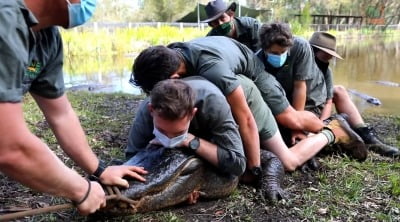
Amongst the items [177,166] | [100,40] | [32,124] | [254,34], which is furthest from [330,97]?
[100,40]

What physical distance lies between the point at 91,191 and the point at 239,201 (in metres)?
1.20

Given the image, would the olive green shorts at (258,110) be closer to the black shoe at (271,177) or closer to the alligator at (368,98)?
the black shoe at (271,177)

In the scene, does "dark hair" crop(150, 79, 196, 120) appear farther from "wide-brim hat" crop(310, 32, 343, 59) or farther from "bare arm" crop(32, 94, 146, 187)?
"wide-brim hat" crop(310, 32, 343, 59)

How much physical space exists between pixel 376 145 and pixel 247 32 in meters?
1.71

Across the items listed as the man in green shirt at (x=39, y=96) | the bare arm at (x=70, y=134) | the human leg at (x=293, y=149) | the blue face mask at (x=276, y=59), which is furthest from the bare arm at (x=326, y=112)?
the man in green shirt at (x=39, y=96)

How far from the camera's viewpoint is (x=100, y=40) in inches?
676

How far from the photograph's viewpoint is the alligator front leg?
2.77 meters

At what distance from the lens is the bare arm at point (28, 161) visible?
4.64 ft

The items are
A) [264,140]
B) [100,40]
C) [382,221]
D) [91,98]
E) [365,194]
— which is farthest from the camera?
[100,40]

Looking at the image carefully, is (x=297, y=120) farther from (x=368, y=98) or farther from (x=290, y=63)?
(x=368, y=98)

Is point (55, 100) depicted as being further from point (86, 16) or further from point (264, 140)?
point (264, 140)

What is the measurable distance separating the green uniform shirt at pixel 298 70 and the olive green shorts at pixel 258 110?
0.67 metres

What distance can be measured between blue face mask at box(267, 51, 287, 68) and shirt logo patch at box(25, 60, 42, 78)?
2.22m

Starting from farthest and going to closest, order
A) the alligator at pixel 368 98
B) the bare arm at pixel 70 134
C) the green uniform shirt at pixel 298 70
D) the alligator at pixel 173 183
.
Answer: the alligator at pixel 368 98
the green uniform shirt at pixel 298 70
the alligator at pixel 173 183
the bare arm at pixel 70 134
